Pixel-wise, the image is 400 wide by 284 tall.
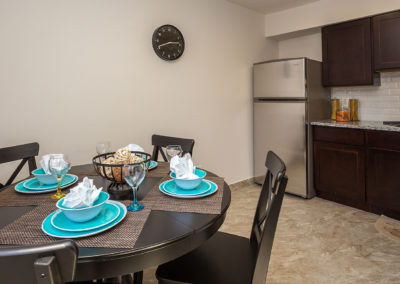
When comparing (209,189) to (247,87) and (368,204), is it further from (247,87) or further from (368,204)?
(247,87)

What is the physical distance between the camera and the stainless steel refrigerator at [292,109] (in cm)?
333

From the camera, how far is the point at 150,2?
2.81 meters

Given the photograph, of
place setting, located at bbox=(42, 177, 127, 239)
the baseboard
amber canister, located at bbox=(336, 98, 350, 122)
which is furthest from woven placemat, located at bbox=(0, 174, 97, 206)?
amber canister, located at bbox=(336, 98, 350, 122)

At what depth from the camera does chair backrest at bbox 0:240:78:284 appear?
603 millimetres

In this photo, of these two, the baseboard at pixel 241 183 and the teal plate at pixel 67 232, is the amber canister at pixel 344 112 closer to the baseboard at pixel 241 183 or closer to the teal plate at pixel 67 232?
the baseboard at pixel 241 183

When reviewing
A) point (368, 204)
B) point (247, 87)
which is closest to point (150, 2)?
point (247, 87)

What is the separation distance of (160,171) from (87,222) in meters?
0.76

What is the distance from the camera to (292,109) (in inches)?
135

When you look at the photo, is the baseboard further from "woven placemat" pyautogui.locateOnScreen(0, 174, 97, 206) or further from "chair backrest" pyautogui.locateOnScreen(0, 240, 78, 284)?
"chair backrest" pyautogui.locateOnScreen(0, 240, 78, 284)

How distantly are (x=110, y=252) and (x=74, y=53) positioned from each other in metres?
2.01

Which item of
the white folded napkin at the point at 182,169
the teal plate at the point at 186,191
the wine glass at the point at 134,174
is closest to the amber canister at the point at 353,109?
the teal plate at the point at 186,191

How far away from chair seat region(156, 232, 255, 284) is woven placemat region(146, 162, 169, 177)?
49cm

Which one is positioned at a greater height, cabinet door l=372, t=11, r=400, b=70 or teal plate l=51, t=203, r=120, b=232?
cabinet door l=372, t=11, r=400, b=70

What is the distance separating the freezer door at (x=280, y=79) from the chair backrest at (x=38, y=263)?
3.17m
